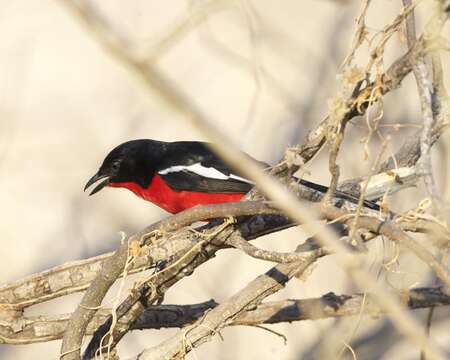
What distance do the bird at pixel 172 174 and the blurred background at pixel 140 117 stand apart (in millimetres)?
557

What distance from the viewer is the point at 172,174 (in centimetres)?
389

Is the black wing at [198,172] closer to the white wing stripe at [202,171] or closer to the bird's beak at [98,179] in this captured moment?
the white wing stripe at [202,171]

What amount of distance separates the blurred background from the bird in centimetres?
56

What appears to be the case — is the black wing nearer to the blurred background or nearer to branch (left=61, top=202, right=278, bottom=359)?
the blurred background

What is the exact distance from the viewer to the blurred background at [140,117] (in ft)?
14.6

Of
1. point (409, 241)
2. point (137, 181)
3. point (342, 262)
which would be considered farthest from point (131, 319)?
point (342, 262)

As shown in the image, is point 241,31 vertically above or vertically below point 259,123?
above

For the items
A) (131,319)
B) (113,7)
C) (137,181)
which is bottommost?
(131,319)

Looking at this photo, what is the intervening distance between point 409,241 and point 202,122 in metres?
1.03

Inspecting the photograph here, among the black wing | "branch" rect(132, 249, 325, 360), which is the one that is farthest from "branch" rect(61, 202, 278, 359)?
the black wing

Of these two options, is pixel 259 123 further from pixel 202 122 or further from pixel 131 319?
pixel 202 122

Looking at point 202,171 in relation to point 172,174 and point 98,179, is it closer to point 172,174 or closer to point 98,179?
point 172,174

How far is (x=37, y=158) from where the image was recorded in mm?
4523

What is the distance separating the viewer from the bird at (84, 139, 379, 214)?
3.79 meters
